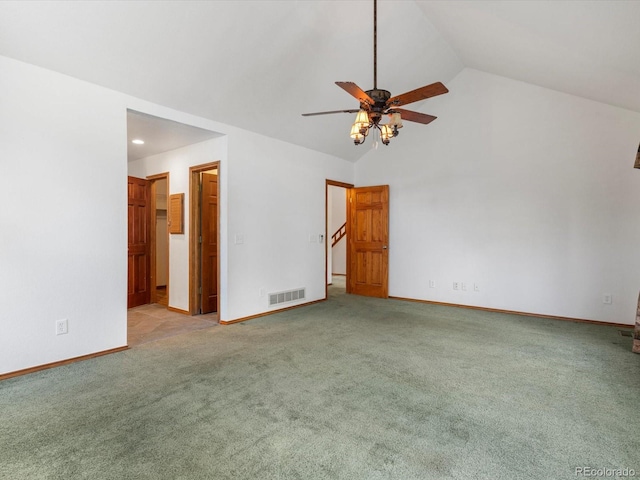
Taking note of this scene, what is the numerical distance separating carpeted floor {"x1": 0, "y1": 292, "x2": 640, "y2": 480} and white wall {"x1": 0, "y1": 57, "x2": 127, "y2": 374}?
363mm

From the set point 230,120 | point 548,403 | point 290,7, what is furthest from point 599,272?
point 230,120

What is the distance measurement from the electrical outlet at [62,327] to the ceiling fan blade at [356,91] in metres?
3.27

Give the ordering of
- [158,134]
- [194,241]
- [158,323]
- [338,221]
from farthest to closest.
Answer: [338,221] → [194,241] → [158,323] → [158,134]

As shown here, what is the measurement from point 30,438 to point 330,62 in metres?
4.40

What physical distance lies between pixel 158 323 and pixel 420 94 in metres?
4.31

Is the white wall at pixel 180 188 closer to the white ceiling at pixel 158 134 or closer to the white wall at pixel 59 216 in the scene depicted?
the white ceiling at pixel 158 134

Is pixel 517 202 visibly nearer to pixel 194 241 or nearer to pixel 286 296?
pixel 286 296

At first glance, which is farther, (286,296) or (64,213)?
(286,296)

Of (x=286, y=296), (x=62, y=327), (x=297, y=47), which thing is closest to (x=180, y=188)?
(x=286, y=296)

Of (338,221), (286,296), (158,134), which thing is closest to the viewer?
(158,134)

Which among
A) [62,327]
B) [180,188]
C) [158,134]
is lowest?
[62,327]

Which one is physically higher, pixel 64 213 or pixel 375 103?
pixel 375 103

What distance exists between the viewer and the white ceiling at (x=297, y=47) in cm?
263

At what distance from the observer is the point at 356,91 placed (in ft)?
8.62
